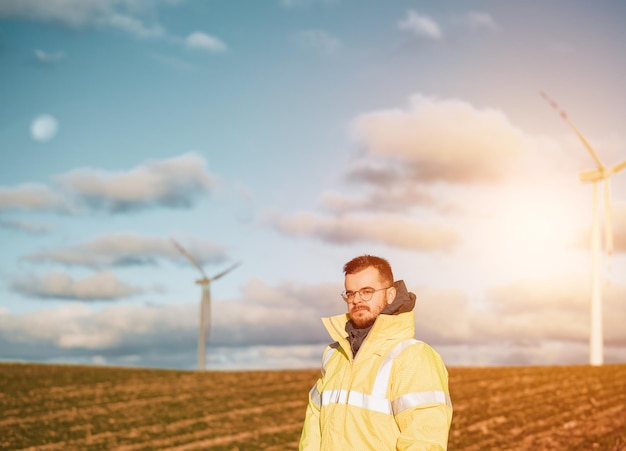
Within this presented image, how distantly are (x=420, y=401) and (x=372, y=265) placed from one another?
3.07ft

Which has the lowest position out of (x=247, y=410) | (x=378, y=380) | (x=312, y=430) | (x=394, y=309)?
(x=247, y=410)

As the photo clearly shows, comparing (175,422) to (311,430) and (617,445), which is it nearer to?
(617,445)

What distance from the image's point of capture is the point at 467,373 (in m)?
28.5

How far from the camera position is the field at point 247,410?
54.1ft

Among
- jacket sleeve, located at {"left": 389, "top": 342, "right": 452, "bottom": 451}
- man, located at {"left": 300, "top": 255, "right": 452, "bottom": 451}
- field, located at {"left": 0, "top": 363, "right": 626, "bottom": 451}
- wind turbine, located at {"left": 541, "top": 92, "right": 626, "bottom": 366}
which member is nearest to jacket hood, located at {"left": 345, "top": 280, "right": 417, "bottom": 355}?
man, located at {"left": 300, "top": 255, "right": 452, "bottom": 451}

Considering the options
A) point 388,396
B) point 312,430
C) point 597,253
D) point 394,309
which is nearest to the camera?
point 388,396

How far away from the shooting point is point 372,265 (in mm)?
4848

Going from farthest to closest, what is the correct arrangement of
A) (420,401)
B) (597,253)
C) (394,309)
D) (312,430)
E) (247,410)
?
(597,253) < (247,410) < (312,430) < (394,309) < (420,401)

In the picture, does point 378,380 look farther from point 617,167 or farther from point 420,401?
point 617,167

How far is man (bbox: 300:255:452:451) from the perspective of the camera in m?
4.44

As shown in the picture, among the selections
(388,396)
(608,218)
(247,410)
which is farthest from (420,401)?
(608,218)

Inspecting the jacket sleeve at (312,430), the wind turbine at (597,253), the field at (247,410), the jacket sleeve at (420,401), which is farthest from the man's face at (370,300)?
the wind turbine at (597,253)

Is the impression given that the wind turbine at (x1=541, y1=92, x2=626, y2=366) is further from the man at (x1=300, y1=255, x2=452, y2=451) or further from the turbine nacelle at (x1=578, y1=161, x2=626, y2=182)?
the man at (x1=300, y1=255, x2=452, y2=451)

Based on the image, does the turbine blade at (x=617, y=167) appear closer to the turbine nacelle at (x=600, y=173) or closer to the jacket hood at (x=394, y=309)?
the turbine nacelle at (x=600, y=173)
